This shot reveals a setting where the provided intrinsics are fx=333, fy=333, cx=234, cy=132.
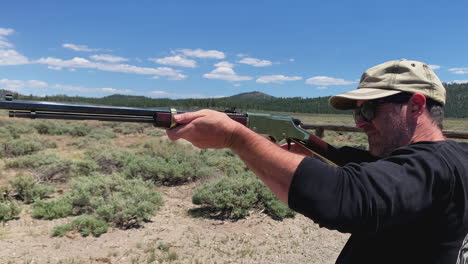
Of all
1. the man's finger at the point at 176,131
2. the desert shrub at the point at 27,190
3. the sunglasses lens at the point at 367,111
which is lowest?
the desert shrub at the point at 27,190

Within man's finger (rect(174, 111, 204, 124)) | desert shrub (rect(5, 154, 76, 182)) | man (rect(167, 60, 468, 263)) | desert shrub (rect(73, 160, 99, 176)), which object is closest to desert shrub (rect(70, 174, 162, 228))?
desert shrub (rect(5, 154, 76, 182))

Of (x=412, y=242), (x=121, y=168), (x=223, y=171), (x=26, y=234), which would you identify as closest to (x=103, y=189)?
(x=26, y=234)

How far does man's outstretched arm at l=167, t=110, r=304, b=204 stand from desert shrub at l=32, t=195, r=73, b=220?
535 cm

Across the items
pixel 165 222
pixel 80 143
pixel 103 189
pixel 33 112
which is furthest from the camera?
pixel 80 143

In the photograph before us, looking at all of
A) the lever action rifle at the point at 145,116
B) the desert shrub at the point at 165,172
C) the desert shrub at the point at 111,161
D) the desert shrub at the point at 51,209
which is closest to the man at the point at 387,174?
the lever action rifle at the point at 145,116

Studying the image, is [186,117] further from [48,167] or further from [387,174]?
[48,167]

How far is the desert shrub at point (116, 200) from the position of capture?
584cm

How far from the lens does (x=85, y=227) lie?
5.48 m

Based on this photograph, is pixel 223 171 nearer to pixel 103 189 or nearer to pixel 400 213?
pixel 103 189

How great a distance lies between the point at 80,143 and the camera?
1667cm

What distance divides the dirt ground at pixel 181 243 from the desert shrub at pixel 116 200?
24cm

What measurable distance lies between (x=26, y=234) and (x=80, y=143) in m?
12.2

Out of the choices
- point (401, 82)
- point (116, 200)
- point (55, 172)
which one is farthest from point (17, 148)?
point (401, 82)

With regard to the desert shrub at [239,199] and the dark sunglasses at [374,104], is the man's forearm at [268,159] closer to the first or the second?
the dark sunglasses at [374,104]
